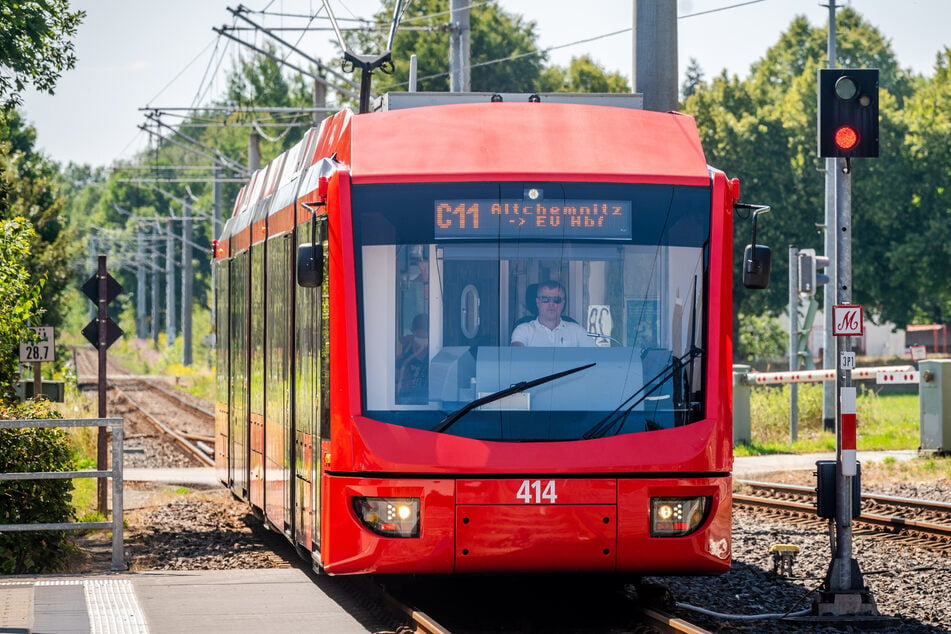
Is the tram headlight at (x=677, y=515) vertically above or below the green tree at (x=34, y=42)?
below

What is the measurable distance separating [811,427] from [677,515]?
21.7 m

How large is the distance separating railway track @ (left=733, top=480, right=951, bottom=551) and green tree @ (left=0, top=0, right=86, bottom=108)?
951 centimetres

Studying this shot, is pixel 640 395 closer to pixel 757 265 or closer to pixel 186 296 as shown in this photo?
pixel 757 265

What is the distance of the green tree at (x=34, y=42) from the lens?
58.6ft

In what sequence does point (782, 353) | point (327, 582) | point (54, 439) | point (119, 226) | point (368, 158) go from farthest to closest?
point (119, 226) < point (782, 353) < point (54, 439) < point (327, 582) < point (368, 158)

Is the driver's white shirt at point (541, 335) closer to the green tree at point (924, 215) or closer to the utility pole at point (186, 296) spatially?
the green tree at point (924, 215)

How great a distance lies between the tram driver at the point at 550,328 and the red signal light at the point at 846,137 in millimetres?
2318

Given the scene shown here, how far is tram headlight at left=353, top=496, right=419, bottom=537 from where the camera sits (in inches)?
357

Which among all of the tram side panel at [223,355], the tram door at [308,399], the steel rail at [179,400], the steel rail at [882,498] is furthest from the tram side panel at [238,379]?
the steel rail at [179,400]

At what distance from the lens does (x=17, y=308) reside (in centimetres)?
1483

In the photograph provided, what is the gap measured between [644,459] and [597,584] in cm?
226

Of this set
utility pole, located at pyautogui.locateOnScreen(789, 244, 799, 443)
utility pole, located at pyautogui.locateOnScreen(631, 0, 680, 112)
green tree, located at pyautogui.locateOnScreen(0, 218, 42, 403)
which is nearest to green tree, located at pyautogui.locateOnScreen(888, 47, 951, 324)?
utility pole, located at pyautogui.locateOnScreen(789, 244, 799, 443)

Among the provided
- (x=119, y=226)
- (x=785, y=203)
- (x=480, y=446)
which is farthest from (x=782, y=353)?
(x=119, y=226)

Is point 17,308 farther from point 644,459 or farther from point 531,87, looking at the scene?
point 531,87
